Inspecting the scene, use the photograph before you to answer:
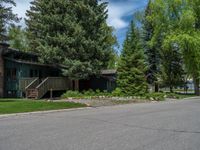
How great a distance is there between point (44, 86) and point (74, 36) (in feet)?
21.5

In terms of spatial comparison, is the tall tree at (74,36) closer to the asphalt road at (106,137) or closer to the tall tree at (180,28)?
the tall tree at (180,28)

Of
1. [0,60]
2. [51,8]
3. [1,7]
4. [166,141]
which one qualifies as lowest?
[166,141]

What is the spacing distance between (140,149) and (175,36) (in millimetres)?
38541

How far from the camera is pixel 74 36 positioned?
36531 mm

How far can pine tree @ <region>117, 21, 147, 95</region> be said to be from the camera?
38438 mm

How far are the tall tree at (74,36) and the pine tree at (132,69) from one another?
2.43 meters

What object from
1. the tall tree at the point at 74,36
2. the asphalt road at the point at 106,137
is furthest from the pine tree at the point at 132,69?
the asphalt road at the point at 106,137

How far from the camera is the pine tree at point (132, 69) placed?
38438mm

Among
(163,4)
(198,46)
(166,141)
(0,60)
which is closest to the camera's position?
(166,141)

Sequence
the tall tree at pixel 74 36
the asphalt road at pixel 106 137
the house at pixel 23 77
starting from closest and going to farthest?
the asphalt road at pixel 106 137 < the house at pixel 23 77 < the tall tree at pixel 74 36

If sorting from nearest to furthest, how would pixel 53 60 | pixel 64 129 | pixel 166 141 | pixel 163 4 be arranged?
pixel 166 141
pixel 64 129
pixel 53 60
pixel 163 4

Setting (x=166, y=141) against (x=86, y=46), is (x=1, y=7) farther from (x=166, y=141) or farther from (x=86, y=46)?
(x=166, y=141)

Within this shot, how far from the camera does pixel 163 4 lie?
47688mm

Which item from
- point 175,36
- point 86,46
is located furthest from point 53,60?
point 175,36
